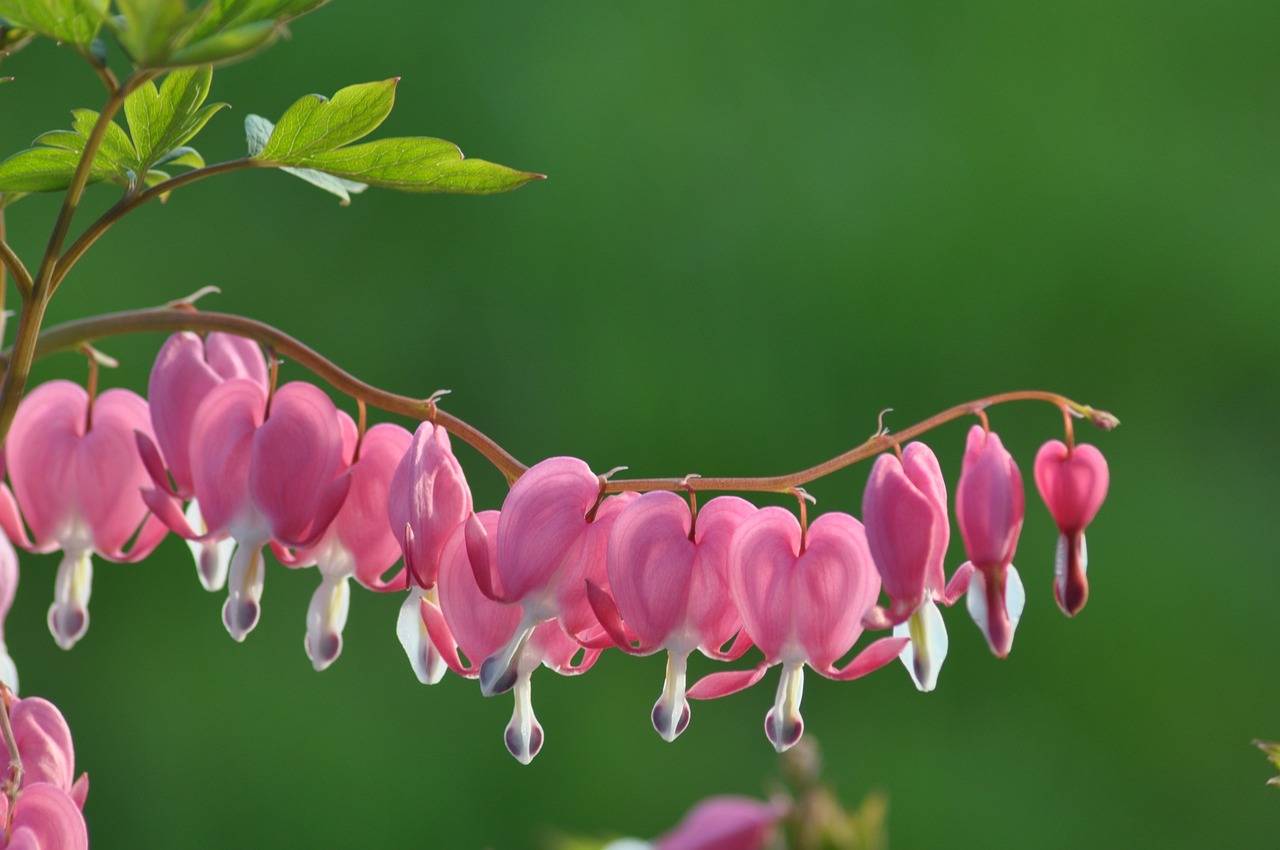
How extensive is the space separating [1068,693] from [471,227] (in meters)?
1.69

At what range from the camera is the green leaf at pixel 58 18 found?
1.54ft

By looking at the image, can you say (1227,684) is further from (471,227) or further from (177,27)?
(177,27)

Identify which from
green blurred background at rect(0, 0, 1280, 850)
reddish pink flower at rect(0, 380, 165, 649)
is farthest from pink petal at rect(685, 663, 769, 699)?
green blurred background at rect(0, 0, 1280, 850)

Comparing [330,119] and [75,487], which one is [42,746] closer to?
[75,487]

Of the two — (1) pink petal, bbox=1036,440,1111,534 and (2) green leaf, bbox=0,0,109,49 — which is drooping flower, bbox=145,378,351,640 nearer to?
(2) green leaf, bbox=0,0,109,49

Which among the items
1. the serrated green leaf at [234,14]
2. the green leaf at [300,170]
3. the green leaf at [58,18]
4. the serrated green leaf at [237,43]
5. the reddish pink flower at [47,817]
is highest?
the serrated green leaf at [237,43]

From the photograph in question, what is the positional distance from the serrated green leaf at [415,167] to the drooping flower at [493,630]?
147 millimetres

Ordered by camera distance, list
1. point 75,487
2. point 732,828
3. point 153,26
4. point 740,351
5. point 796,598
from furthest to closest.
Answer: point 740,351, point 75,487, point 796,598, point 153,26, point 732,828

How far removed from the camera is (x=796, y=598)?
0.52 meters

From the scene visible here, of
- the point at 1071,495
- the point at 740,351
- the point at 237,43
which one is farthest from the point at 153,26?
the point at 740,351

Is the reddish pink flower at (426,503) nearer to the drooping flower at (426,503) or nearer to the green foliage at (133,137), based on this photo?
the drooping flower at (426,503)

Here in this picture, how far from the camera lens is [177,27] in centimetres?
42

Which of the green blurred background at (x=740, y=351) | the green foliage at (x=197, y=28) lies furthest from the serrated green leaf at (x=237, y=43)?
the green blurred background at (x=740, y=351)

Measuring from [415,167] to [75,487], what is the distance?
0.88 feet
